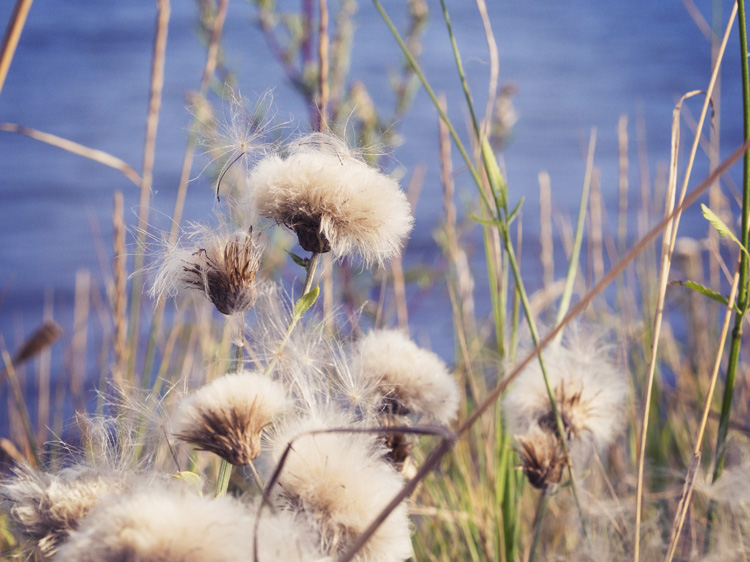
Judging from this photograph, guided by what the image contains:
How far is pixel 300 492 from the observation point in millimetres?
368

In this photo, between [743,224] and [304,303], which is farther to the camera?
[743,224]

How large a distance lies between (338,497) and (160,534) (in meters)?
0.12

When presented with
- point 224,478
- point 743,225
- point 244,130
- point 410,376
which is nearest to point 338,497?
point 224,478

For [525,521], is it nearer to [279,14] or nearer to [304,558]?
[304,558]

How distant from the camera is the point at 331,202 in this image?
437 millimetres

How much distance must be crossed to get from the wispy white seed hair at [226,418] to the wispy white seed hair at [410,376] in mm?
167

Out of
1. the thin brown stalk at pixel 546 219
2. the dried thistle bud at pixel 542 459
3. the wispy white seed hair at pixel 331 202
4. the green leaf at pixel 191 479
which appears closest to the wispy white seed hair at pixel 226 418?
the green leaf at pixel 191 479

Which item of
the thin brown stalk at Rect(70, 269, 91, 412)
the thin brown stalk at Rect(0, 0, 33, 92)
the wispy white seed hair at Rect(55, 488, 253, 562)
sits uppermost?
the thin brown stalk at Rect(0, 0, 33, 92)

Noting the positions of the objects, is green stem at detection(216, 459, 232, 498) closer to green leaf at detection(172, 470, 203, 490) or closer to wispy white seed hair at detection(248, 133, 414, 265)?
green leaf at detection(172, 470, 203, 490)

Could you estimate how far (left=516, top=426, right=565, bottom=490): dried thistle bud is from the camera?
563 mm

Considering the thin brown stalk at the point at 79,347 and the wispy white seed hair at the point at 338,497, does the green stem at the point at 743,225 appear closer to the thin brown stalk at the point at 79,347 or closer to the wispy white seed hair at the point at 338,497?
the wispy white seed hair at the point at 338,497

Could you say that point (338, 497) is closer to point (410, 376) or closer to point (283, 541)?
point (283, 541)

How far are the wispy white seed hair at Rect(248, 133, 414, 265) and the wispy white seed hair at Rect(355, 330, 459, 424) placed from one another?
10 centimetres

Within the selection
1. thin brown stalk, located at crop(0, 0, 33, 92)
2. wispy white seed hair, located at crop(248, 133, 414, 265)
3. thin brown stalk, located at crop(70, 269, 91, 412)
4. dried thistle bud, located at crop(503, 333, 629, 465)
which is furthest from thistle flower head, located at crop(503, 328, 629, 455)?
thin brown stalk, located at crop(70, 269, 91, 412)
